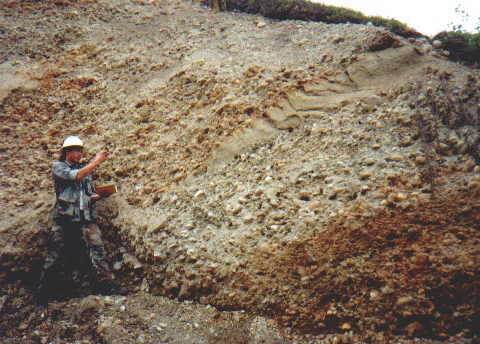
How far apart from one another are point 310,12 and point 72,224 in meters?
7.78

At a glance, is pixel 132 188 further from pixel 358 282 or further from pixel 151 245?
pixel 358 282

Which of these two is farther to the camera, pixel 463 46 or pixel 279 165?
pixel 463 46

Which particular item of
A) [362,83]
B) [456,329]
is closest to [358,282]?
[456,329]

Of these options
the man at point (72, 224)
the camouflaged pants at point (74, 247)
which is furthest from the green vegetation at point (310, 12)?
the camouflaged pants at point (74, 247)

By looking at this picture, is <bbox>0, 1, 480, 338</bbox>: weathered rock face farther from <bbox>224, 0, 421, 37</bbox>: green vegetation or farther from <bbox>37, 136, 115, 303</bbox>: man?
<bbox>224, 0, 421, 37</bbox>: green vegetation

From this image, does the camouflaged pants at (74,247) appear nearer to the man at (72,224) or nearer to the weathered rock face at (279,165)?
the man at (72,224)

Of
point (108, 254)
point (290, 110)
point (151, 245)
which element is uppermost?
point (290, 110)

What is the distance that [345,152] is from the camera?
525cm

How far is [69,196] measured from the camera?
4984mm

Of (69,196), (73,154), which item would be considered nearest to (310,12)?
(73,154)

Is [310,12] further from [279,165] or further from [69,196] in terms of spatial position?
[69,196]

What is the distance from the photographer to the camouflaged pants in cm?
491

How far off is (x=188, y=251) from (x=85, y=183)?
1.85m

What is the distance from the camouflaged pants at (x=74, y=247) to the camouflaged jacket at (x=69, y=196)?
139 millimetres
